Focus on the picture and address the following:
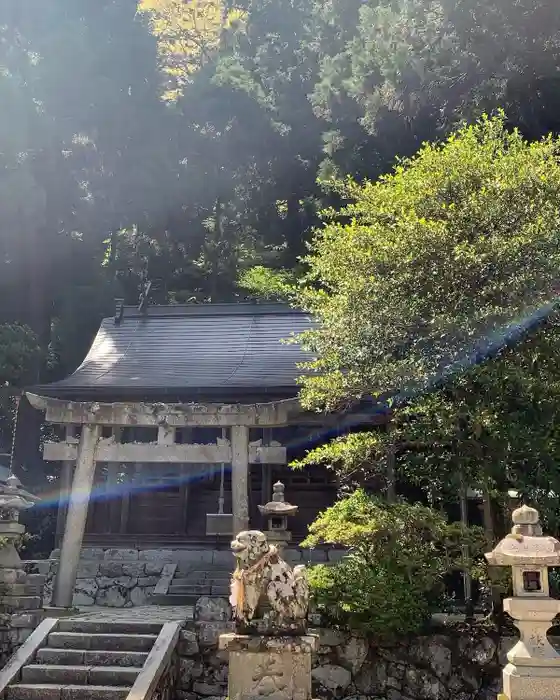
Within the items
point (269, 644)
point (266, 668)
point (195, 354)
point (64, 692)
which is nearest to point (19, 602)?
point (64, 692)

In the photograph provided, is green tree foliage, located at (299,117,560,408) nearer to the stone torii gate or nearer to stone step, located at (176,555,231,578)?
the stone torii gate

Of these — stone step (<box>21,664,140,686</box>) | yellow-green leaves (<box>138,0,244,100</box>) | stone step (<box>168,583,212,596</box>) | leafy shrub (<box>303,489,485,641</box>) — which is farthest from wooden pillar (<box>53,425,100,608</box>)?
yellow-green leaves (<box>138,0,244,100</box>)

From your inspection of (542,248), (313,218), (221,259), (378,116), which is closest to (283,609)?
(542,248)

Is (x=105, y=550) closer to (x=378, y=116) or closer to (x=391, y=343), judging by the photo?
(x=391, y=343)

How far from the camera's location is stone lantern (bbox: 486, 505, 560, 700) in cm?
572

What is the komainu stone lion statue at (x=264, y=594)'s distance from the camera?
19.8 feet

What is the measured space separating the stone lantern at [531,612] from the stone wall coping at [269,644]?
1.81 meters

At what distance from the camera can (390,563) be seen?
8.01m

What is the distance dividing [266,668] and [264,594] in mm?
663

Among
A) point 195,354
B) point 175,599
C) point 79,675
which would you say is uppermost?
point 195,354

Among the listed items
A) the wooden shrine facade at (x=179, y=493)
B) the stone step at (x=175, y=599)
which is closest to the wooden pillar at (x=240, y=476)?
the wooden shrine facade at (x=179, y=493)

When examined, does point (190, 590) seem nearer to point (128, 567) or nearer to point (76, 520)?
point (128, 567)

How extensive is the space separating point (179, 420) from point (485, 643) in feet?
17.5

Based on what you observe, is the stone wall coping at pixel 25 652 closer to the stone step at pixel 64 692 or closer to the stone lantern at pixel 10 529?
the stone step at pixel 64 692
